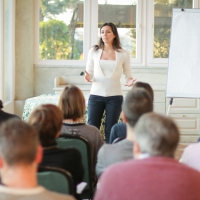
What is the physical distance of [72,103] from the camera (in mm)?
2744

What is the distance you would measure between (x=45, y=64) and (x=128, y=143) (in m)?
4.35

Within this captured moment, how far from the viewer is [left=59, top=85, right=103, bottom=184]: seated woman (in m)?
2.70

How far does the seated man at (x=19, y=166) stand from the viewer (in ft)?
4.84

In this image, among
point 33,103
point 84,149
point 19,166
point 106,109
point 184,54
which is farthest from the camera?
point 33,103

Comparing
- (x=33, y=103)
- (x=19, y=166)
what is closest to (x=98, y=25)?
(x=33, y=103)

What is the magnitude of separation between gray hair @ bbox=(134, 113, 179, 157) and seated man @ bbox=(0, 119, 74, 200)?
35 cm

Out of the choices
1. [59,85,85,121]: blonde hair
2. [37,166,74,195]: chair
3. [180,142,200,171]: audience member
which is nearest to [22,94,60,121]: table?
[59,85,85,121]: blonde hair

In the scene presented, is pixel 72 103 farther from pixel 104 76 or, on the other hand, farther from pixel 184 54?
pixel 184 54

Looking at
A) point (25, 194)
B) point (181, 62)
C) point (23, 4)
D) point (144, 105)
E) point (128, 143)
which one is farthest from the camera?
point (23, 4)

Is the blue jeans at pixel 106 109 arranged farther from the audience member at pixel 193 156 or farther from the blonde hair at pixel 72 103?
the audience member at pixel 193 156

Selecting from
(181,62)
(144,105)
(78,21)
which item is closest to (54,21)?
(78,21)

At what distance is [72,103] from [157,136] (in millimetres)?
1239

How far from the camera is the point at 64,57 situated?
6324 mm

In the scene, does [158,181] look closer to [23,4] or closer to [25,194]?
[25,194]
